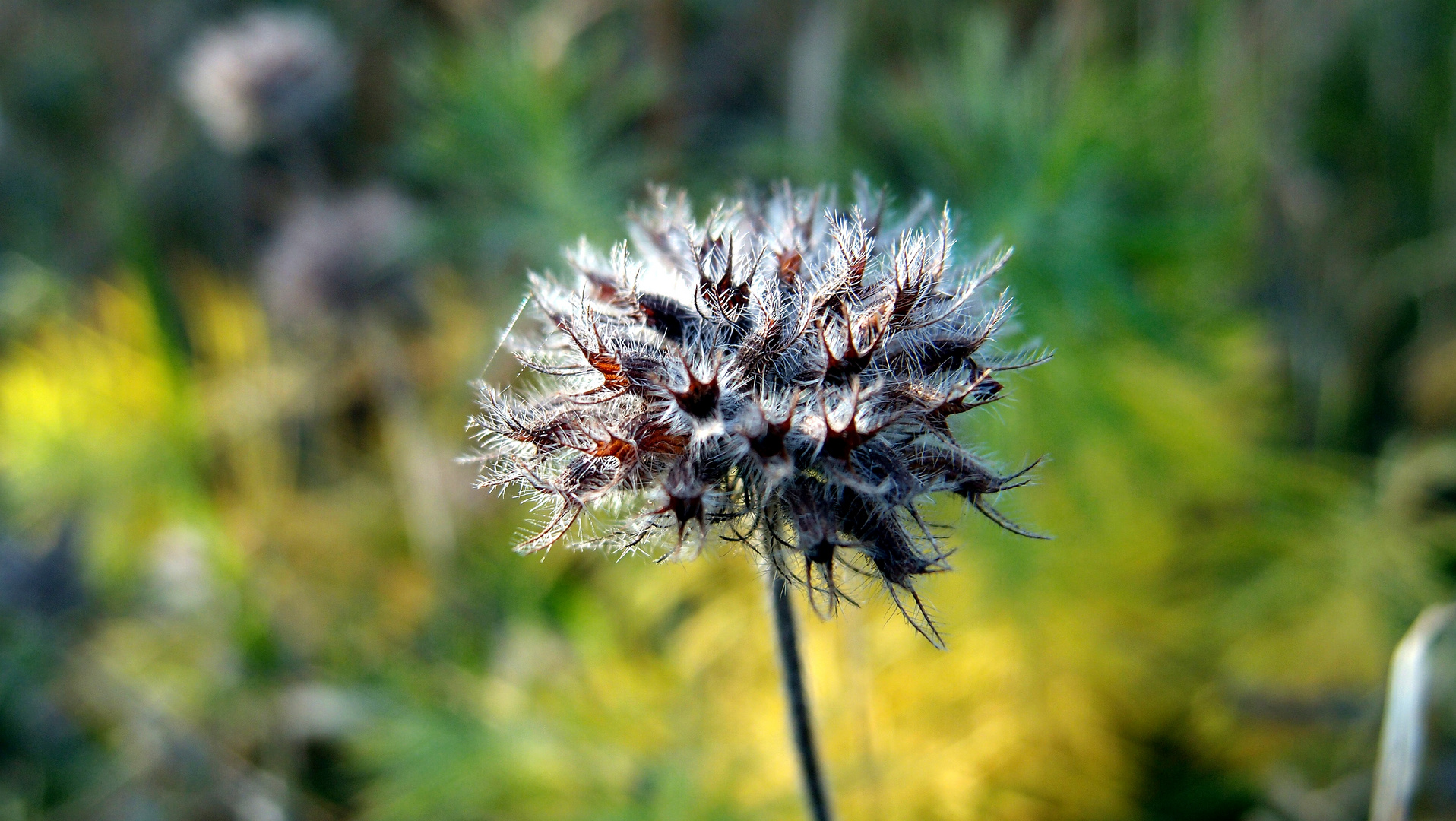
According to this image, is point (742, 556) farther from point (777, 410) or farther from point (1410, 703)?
point (1410, 703)

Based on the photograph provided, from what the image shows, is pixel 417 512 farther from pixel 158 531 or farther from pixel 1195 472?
pixel 1195 472

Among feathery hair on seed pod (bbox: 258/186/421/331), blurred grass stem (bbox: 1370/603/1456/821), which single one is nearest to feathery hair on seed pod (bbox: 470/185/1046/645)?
blurred grass stem (bbox: 1370/603/1456/821)

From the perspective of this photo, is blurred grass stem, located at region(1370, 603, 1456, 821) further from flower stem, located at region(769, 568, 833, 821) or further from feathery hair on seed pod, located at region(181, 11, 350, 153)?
feathery hair on seed pod, located at region(181, 11, 350, 153)

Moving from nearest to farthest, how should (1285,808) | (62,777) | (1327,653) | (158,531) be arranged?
1. (1285,808)
2. (1327,653)
3. (62,777)
4. (158,531)

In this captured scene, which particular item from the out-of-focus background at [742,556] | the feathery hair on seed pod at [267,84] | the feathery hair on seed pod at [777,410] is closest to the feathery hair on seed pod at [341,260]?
the out-of-focus background at [742,556]

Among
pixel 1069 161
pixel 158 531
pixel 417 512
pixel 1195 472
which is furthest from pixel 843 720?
pixel 158 531

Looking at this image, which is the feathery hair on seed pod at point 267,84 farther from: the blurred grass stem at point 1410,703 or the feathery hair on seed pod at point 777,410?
the blurred grass stem at point 1410,703

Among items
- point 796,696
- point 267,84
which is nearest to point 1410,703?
point 796,696
